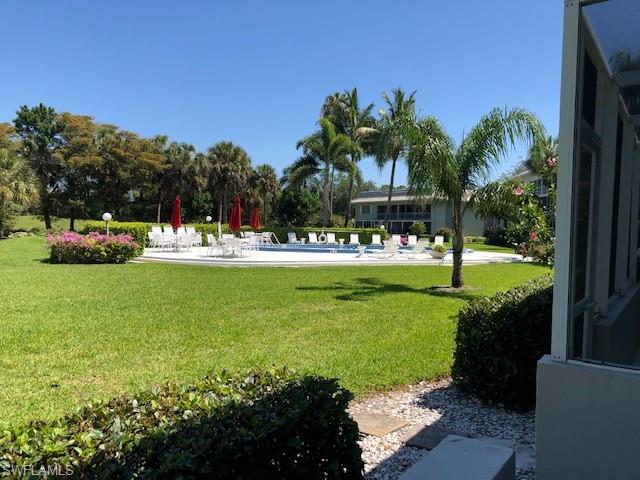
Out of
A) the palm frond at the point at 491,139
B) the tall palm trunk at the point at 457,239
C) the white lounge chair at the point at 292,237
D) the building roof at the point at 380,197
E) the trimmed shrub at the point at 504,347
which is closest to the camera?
the trimmed shrub at the point at 504,347

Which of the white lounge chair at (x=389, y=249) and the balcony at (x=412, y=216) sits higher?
the balcony at (x=412, y=216)

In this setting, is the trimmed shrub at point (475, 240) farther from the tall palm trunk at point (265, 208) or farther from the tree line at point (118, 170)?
the tall palm trunk at point (265, 208)

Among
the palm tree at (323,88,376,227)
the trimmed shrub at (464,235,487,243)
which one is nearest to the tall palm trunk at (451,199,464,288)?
the palm tree at (323,88,376,227)

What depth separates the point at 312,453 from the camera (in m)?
1.90

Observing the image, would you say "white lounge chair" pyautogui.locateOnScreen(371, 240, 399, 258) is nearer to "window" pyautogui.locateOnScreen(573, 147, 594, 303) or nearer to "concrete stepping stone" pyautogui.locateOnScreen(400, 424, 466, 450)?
"concrete stepping stone" pyautogui.locateOnScreen(400, 424, 466, 450)

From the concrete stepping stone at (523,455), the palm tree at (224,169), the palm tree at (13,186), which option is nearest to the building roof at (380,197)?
the palm tree at (224,169)

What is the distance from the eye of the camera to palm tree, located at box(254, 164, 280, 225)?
4712 cm

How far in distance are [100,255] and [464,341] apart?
13.9 metres

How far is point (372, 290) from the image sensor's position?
10469 mm

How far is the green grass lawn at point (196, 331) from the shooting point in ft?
14.6

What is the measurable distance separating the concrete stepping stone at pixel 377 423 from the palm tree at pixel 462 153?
7.19m

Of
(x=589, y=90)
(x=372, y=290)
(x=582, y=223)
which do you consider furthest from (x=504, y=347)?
(x=372, y=290)

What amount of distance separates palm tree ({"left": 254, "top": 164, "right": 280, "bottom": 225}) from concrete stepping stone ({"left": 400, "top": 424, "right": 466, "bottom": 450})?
146ft

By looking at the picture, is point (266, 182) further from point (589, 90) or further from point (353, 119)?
point (589, 90)
